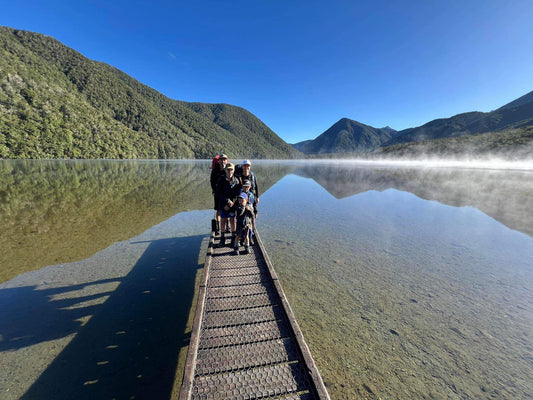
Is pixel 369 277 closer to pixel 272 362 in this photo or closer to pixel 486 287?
pixel 486 287

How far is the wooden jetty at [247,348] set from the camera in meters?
3.11

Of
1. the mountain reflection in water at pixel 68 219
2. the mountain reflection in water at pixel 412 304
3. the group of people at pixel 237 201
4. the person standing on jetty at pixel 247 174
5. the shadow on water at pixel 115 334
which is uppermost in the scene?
the person standing on jetty at pixel 247 174

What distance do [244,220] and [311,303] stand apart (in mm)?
3496

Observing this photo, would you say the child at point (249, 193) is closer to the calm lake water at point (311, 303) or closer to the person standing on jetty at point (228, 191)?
the person standing on jetty at point (228, 191)

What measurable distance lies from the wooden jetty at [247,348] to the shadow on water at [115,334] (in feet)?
3.62

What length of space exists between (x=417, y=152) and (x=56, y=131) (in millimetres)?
205957

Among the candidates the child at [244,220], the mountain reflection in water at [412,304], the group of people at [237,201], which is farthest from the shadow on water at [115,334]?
the mountain reflection in water at [412,304]

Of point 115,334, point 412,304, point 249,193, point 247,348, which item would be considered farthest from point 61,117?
point 412,304

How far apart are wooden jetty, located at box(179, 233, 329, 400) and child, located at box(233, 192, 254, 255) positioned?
169cm

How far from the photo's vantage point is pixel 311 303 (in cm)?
648

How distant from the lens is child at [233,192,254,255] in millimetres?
7188

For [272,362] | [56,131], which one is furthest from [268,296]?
[56,131]

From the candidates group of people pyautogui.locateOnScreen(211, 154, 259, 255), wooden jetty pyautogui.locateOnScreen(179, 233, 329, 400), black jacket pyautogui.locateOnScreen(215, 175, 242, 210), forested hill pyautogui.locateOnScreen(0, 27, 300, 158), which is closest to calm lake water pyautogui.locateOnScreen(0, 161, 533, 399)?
wooden jetty pyautogui.locateOnScreen(179, 233, 329, 400)

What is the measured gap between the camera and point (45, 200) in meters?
16.9
